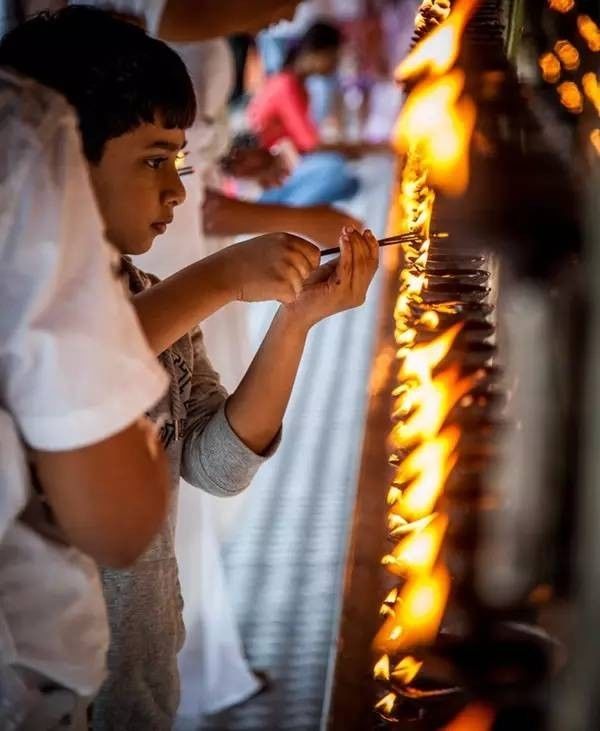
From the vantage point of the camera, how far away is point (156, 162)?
100 cm

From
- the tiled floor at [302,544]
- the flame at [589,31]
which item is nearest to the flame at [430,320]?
the flame at [589,31]

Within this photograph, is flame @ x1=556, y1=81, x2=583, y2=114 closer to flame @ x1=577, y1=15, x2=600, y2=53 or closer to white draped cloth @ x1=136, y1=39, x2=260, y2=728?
flame @ x1=577, y1=15, x2=600, y2=53

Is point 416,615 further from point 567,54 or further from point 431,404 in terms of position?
point 567,54

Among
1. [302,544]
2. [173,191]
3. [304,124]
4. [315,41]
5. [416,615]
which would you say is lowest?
[302,544]

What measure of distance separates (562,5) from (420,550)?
678 millimetres

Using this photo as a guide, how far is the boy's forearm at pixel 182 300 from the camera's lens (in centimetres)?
96

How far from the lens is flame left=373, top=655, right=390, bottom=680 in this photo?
44.2 inches

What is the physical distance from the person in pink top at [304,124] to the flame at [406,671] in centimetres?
302

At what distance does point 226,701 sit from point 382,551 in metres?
0.93

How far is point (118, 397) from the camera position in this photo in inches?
28.2

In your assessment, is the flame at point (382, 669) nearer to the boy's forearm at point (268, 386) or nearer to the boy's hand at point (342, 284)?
the boy's forearm at point (268, 386)

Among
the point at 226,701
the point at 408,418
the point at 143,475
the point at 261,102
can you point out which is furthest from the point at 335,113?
the point at 143,475

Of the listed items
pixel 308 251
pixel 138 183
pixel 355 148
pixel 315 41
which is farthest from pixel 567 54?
pixel 355 148

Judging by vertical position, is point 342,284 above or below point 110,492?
above
